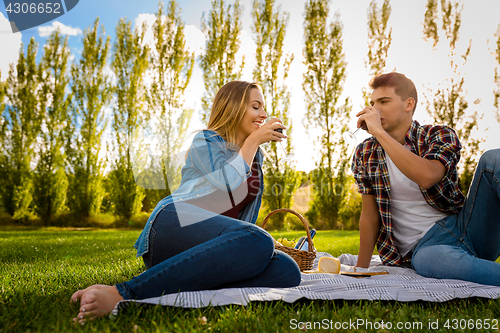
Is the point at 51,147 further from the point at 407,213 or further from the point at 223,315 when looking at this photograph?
the point at 223,315

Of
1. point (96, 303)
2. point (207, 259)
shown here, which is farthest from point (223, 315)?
point (96, 303)

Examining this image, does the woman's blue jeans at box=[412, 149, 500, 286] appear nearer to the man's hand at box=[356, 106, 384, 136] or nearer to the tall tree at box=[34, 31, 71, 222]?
the man's hand at box=[356, 106, 384, 136]

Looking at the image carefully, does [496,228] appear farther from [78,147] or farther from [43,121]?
[43,121]

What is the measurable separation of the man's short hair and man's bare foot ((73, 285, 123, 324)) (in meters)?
2.59

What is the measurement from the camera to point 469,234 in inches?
95.7

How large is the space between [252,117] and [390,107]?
120 centimetres

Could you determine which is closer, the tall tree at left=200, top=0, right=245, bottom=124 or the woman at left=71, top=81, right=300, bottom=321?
the woman at left=71, top=81, right=300, bottom=321

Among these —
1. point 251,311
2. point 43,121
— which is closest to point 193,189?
point 251,311

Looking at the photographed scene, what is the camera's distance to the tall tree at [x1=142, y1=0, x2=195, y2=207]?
13156 millimetres

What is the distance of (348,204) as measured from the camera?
12766 mm

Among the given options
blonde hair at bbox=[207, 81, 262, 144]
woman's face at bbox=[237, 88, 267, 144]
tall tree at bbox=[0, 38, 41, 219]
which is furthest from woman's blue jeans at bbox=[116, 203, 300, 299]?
tall tree at bbox=[0, 38, 41, 219]

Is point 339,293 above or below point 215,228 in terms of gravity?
below

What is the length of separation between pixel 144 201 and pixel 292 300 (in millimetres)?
14668

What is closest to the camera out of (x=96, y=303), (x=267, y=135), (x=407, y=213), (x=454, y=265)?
(x=96, y=303)
